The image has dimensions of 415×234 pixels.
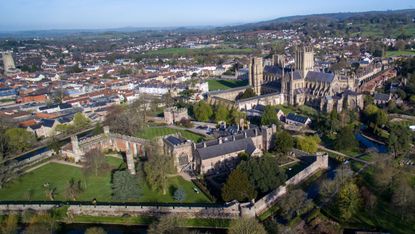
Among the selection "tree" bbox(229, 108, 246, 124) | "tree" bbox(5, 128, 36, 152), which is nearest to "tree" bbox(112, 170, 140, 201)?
"tree" bbox(229, 108, 246, 124)

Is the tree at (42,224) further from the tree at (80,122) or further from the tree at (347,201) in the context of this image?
the tree at (80,122)

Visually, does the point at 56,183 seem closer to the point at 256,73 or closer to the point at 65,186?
the point at 65,186

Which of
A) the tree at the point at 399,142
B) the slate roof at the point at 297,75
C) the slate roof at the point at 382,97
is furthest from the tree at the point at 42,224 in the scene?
the slate roof at the point at 382,97

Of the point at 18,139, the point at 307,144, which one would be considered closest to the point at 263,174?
the point at 307,144

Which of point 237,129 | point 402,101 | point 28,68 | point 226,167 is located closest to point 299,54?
point 402,101

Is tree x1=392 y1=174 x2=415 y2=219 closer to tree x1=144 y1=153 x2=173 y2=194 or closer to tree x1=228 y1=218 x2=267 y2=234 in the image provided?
tree x1=228 y1=218 x2=267 y2=234

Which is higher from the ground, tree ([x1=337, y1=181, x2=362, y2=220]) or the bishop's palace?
the bishop's palace

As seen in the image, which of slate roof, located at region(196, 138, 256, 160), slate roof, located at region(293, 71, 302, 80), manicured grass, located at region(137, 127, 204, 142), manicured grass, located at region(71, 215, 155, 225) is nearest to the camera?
manicured grass, located at region(71, 215, 155, 225)

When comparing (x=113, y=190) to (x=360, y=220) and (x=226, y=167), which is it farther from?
(x=360, y=220)
